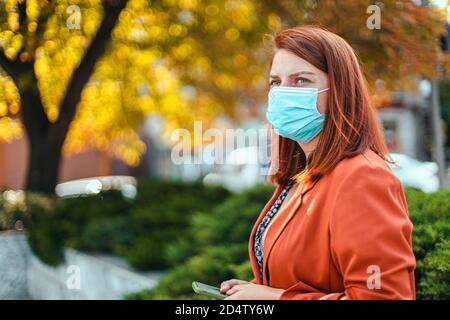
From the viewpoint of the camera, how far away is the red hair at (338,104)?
1.98m

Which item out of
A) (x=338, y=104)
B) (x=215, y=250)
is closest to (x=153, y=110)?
(x=215, y=250)

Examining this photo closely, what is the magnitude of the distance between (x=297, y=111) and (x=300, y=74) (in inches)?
4.8

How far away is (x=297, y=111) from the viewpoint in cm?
209

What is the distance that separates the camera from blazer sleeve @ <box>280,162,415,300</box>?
5.57ft

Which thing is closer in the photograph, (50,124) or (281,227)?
(281,227)

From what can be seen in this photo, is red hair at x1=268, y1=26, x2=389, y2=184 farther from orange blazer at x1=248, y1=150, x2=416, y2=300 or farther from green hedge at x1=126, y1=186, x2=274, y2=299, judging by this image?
green hedge at x1=126, y1=186, x2=274, y2=299

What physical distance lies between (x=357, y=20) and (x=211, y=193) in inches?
160

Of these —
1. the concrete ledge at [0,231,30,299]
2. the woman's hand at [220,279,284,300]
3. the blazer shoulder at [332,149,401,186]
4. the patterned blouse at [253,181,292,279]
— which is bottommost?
the concrete ledge at [0,231,30,299]

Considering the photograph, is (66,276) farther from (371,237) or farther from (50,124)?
(371,237)

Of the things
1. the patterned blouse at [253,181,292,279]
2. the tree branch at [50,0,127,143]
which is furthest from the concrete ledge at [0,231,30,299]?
the patterned blouse at [253,181,292,279]

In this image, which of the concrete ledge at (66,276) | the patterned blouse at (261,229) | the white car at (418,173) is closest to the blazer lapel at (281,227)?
the patterned blouse at (261,229)

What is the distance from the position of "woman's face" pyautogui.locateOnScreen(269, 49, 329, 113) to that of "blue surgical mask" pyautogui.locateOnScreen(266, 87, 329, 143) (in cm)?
2
